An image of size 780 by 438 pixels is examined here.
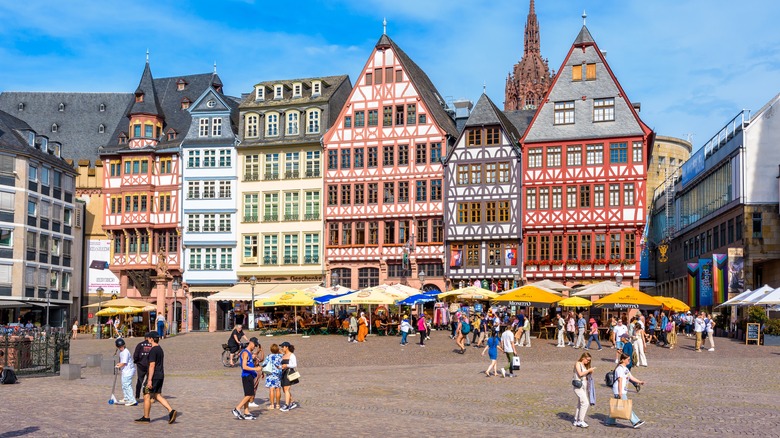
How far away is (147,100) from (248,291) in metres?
17.1

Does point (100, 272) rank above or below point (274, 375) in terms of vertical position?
above

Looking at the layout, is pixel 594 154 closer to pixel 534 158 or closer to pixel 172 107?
pixel 534 158

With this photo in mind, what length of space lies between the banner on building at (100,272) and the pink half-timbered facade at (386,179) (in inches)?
658

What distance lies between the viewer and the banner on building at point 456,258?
58.5m

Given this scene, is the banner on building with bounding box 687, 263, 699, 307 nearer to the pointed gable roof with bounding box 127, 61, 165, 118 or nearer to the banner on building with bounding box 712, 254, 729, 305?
the banner on building with bounding box 712, 254, 729, 305

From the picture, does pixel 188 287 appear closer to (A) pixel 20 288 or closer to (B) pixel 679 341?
(A) pixel 20 288

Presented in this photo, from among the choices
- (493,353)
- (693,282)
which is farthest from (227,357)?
(693,282)

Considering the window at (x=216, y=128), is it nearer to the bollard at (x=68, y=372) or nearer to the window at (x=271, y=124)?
the window at (x=271, y=124)

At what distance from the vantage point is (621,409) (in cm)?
1842

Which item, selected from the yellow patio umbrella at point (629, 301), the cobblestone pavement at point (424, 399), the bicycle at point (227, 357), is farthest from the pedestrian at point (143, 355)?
Result: the yellow patio umbrella at point (629, 301)

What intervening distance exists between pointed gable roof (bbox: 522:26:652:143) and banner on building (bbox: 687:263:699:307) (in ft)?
27.2

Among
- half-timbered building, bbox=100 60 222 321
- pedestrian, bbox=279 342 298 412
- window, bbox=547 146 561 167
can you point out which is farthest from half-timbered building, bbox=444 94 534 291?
pedestrian, bbox=279 342 298 412

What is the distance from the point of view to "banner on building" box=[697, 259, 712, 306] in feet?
179

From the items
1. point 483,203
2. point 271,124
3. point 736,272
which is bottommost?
point 736,272
